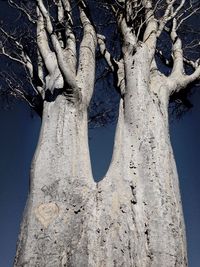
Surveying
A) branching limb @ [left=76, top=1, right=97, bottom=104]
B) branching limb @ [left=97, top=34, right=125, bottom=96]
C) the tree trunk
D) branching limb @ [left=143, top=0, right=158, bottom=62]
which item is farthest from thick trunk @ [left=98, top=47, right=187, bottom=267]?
branching limb @ [left=143, top=0, right=158, bottom=62]

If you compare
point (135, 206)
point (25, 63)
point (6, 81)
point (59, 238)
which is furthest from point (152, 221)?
point (6, 81)

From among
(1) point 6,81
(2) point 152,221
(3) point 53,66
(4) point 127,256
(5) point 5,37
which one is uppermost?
(5) point 5,37

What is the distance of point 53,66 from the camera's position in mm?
4848

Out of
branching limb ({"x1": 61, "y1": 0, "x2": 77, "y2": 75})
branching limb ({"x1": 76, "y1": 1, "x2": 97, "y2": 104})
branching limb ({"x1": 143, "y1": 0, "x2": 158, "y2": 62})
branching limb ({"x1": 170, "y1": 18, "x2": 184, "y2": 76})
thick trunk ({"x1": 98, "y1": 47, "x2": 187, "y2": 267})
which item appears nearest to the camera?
thick trunk ({"x1": 98, "y1": 47, "x2": 187, "y2": 267})

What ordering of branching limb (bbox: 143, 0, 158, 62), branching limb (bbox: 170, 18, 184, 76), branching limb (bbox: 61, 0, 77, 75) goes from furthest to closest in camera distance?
branching limb (bbox: 170, 18, 184, 76) → branching limb (bbox: 143, 0, 158, 62) → branching limb (bbox: 61, 0, 77, 75)

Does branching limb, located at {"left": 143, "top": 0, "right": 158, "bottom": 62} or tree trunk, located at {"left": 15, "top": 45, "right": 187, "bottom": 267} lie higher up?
branching limb, located at {"left": 143, "top": 0, "right": 158, "bottom": 62}

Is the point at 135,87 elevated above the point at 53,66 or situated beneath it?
situated beneath

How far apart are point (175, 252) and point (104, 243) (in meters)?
0.58

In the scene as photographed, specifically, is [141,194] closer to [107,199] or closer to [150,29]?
[107,199]

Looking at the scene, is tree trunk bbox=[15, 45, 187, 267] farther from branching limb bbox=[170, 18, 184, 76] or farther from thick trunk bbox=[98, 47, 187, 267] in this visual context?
branching limb bbox=[170, 18, 184, 76]

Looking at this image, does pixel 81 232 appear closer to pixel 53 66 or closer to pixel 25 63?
pixel 53 66

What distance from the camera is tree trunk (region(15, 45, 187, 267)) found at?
3293 millimetres

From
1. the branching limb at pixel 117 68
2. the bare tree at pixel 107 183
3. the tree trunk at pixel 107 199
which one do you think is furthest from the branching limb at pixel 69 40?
the tree trunk at pixel 107 199

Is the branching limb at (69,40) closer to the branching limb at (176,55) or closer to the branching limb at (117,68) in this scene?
the branching limb at (117,68)
